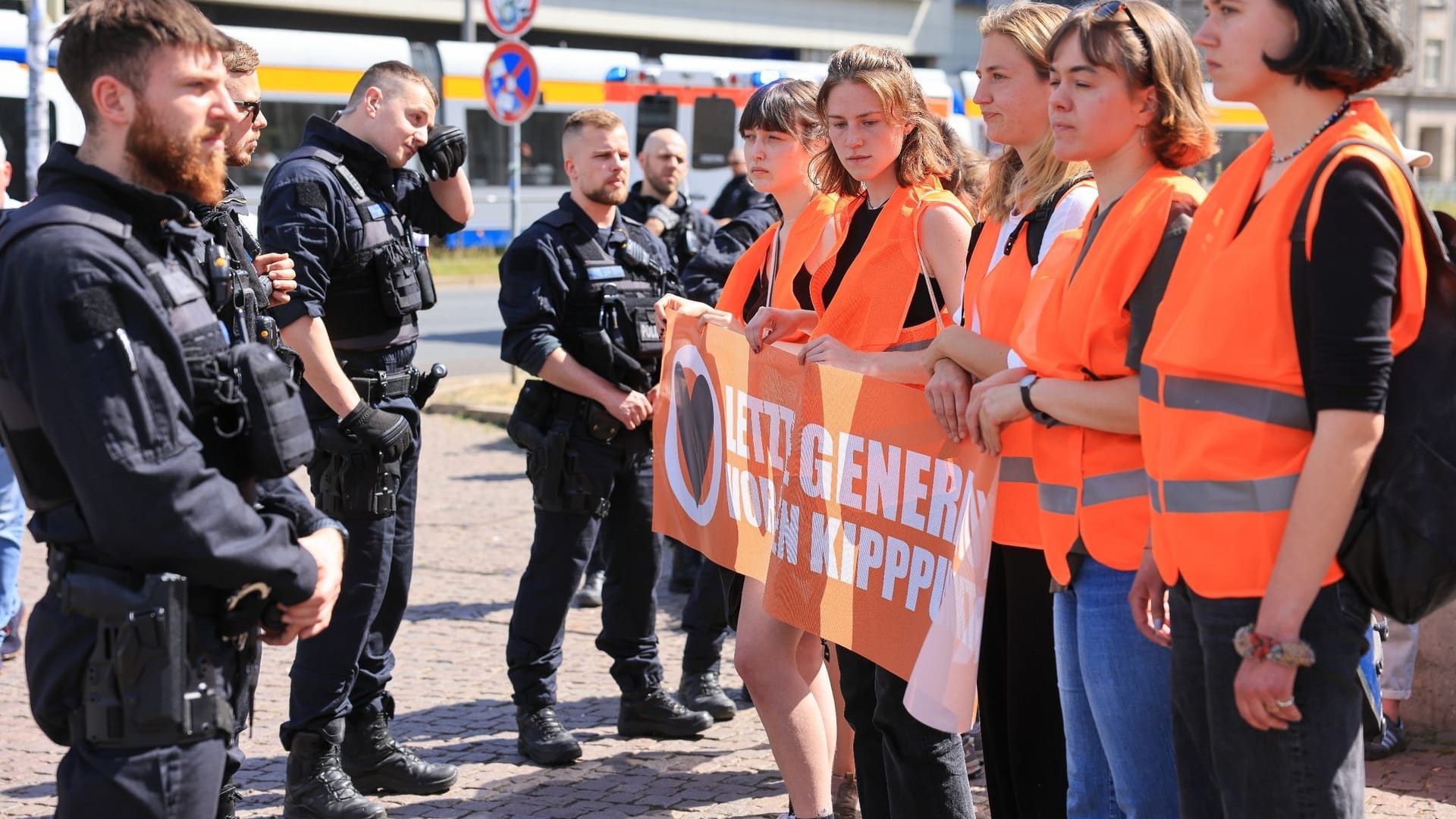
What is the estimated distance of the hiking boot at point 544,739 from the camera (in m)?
5.25

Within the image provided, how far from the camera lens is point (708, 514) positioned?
4770 mm

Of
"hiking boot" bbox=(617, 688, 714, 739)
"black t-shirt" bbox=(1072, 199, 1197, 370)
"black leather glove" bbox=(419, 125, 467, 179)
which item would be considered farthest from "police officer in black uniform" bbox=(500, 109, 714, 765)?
"black t-shirt" bbox=(1072, 199, 1197, 370)

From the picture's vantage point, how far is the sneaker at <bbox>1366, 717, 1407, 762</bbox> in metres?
4.94

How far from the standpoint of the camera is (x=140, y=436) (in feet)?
8.18

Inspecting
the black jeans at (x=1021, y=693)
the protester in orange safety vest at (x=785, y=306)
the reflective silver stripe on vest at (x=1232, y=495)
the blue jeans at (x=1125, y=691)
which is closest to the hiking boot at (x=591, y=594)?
the protester in orange safety vest at (x=785, y=306)

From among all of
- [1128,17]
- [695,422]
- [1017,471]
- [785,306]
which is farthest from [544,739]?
[1128,17]

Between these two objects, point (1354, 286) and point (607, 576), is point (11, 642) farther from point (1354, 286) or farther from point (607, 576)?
point (1354, 286)

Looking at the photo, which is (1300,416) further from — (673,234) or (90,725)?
(673,234)

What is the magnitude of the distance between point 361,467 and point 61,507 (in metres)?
2.14

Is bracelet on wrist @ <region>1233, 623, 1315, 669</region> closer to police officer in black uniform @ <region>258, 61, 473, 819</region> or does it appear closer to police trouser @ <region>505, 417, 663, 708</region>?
police officer in black uniform @ <region>258, 61, 473, 819</region>

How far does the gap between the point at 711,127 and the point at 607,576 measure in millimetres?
20758

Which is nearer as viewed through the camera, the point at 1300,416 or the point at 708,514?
the point at 1300,416

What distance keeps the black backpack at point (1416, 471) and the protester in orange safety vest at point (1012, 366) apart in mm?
958

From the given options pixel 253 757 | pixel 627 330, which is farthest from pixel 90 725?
pixel 627 330
